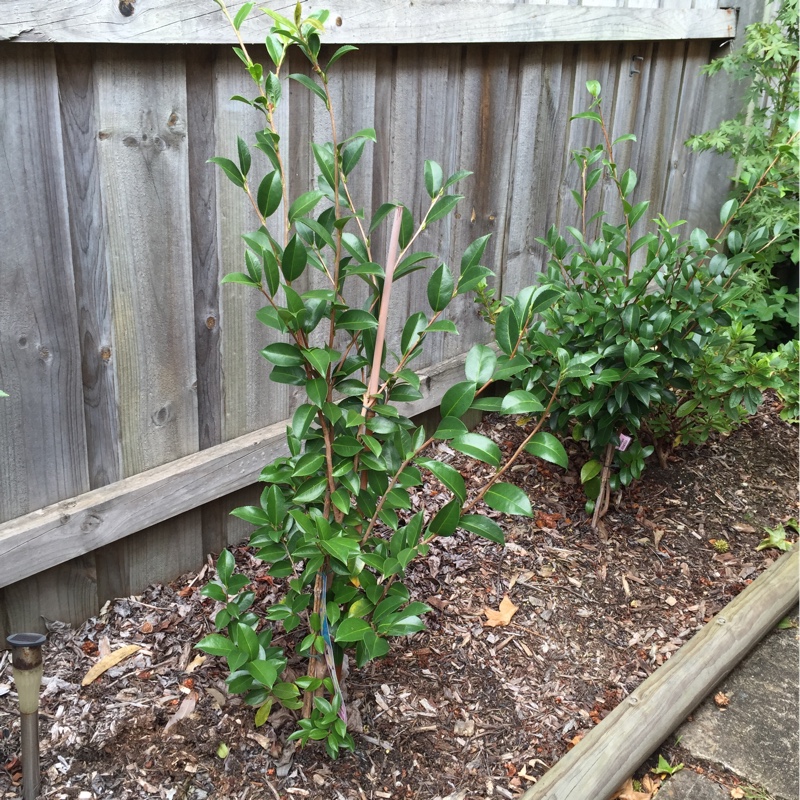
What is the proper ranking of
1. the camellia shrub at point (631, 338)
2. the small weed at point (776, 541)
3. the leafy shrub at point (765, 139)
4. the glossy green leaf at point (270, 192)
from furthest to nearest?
the leafy shrub at point (765, 139) → the small weed at point (776, 541) → the camellia shrub at point (631, 338) → the glossy green leaf at point (270, 192)

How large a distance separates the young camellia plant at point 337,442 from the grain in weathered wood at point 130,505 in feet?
1.32

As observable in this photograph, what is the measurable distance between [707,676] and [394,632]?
115cm

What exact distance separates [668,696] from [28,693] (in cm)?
166

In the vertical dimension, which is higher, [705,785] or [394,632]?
[394,632]

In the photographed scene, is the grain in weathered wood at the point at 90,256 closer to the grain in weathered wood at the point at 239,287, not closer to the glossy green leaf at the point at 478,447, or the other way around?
the grain in weathered wood at the point at 239,287

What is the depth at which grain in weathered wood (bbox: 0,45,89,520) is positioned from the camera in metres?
1.91

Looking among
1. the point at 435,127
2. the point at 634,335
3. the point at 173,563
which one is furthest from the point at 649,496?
the point at 173,563

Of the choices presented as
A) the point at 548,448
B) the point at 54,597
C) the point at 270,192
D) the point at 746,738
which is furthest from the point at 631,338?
the point at 54,597

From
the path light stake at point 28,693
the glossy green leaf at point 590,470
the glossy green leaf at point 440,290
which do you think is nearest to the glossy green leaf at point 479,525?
the glossy green leaf at point 440,290

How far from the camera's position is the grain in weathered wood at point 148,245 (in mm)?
2088

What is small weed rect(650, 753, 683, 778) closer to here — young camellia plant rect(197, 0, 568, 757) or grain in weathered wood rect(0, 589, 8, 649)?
young camellia plant rect(197, 0, 568, 757)

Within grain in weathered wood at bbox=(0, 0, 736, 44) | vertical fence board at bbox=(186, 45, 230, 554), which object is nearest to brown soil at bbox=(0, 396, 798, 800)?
vertical fence board at bbox=(186, 45, 230, 554)

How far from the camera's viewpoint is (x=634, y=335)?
2865mm

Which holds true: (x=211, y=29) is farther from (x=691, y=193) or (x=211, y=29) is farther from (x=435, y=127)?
(x=691, y=193)
